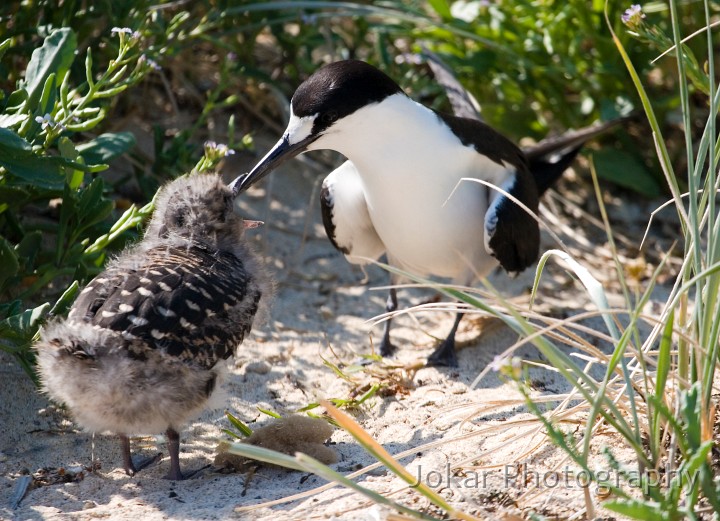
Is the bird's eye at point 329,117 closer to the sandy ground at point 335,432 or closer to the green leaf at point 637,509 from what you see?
the sandy ground at point 335,432

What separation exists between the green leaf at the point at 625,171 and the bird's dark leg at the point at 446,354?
204cm

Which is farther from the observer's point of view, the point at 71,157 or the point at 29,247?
the point at 29,247

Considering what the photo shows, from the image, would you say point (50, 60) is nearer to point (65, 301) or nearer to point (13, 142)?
point (13, 142)

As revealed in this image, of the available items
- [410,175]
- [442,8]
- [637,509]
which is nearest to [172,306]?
[410,175]

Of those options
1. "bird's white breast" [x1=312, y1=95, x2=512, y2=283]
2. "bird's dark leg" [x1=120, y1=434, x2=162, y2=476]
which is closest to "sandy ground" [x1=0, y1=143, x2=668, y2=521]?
"bird's dark leg" [x1=120, y1=434, x2=162, y2=476]

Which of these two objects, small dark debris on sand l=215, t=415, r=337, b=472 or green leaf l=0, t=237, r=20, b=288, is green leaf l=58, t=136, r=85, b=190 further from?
small dark debris on sand l=215, t=415, r=337, b=472

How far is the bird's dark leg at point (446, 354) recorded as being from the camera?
4.47m

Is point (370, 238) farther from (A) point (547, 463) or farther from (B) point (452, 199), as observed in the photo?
(A) point (547, 463)

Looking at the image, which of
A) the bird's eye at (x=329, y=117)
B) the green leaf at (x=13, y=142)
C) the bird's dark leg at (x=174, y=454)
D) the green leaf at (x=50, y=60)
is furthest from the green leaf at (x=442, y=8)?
the bird's dark leg at (x=174, y=454)

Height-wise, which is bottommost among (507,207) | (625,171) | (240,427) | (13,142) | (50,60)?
(625,171)

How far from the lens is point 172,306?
10.4 feet

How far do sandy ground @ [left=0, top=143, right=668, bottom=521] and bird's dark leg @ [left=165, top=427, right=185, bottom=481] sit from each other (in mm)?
40

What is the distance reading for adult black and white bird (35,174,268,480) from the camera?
305 cm

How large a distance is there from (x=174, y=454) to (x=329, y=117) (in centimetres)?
160
